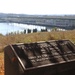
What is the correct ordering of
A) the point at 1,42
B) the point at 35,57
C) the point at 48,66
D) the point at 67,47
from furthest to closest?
the point at 1,42
the point at 67,47
the point at 35,57
the point at 48,66

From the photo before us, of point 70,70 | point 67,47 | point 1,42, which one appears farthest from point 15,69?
point 1,42

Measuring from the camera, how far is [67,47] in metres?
5.02

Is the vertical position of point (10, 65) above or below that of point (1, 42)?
above

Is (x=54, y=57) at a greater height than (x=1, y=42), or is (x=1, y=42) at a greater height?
(x=54, y=57)

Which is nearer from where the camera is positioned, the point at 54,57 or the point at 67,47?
the point at 54,57

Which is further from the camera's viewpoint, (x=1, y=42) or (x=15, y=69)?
(x=1, y=42)

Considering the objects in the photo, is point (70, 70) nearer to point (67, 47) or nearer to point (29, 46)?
point (67, 47)

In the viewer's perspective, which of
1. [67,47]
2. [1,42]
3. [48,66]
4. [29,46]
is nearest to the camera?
[48,66]

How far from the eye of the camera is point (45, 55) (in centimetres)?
447

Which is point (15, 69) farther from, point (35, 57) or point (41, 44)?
point (41, 44)

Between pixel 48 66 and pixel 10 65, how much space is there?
874 mm

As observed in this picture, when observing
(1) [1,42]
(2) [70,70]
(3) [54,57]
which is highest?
(3) [54,57]

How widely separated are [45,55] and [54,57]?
8.3 inches

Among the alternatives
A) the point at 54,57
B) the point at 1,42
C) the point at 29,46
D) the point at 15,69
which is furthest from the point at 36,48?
the point at 1,42
